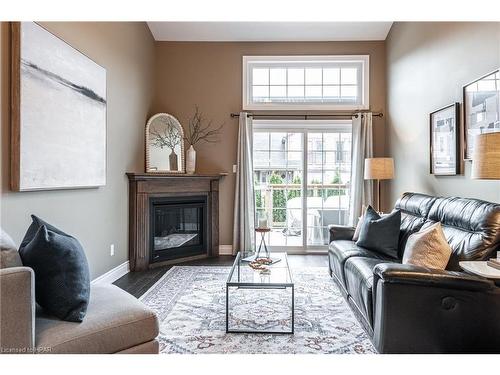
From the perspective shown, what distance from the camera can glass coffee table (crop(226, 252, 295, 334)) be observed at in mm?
2490

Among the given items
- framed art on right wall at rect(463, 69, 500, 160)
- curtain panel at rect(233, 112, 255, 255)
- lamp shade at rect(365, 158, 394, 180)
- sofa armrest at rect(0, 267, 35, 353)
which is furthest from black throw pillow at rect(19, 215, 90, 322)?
lamp shade at rect(365, 158, 394, 180)

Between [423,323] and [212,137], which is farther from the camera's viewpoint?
[212,137]

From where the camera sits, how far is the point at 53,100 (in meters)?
2.70

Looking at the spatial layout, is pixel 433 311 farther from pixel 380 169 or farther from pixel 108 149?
pixel 108 149

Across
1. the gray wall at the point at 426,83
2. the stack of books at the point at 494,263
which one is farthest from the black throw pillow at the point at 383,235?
the stack of books at the point at 494,263

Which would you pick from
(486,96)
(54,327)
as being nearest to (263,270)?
(54,327)

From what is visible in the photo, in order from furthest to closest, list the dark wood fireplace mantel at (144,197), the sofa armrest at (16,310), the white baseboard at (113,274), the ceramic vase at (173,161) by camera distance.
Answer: the ceramic vase at (173,161) < the dark wood fireplace mantel at (144,197) < the white baseboard at (113,274) < the sofa armrest at (16,310)

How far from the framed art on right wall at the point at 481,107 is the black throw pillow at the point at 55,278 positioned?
3166 millimetres

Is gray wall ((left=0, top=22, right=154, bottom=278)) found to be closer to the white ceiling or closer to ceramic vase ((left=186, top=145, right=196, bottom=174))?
the white ceiling

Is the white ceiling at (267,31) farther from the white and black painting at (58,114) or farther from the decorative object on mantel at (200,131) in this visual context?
the white and black painting at (58,114)

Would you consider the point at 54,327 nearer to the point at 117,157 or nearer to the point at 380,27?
the point at 117,157

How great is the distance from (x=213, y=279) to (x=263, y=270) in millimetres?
1173

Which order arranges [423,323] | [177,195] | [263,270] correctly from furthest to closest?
[177,195] < [263,270] < [423,323]

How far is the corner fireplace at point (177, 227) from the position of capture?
458 centimetres
